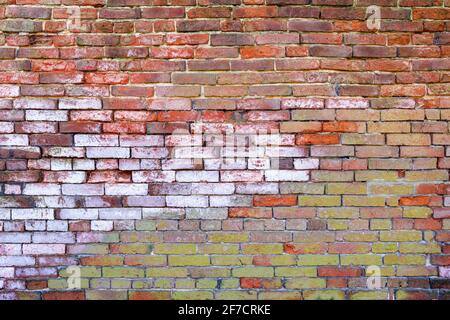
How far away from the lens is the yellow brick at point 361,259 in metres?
2.32

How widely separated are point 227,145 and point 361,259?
122 cm

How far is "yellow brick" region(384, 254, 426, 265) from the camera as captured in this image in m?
2.32

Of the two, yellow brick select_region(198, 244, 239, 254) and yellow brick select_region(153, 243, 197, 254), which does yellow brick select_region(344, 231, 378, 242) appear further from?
yellow brick select_region(153, 243, 197, 254)

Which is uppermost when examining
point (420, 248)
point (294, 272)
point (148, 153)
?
point (148, 153)

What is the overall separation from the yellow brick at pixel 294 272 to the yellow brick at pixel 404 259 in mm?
511

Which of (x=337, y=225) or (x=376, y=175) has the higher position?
(x=376, y=175)

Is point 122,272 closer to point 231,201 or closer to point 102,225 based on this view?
point 102,225

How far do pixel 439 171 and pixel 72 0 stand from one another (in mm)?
2740

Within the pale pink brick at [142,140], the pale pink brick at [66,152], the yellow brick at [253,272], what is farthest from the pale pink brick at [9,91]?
the yellow brick at [253,272]

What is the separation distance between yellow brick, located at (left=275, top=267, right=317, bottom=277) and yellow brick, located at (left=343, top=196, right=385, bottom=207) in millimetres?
525

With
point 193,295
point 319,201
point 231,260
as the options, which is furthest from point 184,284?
point 319,201

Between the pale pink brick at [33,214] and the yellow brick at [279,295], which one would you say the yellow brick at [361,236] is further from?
the pale pink brick at [33,214]

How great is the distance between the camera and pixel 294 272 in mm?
2330
